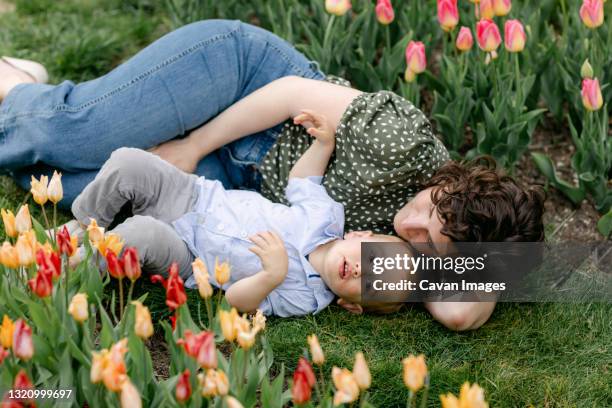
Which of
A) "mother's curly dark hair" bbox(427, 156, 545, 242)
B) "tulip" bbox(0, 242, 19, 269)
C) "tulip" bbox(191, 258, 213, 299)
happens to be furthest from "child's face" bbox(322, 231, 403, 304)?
"tulip" bbox(0, 242, 19, 269)

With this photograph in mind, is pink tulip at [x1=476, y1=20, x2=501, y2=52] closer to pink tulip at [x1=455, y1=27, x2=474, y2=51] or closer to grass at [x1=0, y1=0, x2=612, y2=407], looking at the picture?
pink tulip at [x1=455, y1=27, x2=474, y2=51]

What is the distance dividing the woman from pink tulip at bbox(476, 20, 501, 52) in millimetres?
433

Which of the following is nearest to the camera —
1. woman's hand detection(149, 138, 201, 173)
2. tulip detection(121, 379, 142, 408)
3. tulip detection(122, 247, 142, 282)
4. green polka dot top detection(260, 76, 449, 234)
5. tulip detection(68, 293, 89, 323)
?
tulip detection(121, 379, 142, 408)

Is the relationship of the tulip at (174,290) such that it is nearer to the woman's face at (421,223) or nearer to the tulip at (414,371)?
the tulip at (414,371)

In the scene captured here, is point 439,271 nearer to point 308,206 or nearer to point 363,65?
point 308,206

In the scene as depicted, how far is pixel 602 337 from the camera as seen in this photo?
108 inches

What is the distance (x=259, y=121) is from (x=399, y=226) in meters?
0.61

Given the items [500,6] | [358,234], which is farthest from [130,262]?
[500,6]

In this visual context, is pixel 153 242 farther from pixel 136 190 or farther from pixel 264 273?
pixel 264 273

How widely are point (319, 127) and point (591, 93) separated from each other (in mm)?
946

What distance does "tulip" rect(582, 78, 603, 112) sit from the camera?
9.51ft

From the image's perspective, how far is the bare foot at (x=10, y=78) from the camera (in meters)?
3.11

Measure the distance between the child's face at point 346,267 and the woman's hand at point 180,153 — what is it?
0.62 metres

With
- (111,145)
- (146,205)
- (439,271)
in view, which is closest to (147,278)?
(146,205)
